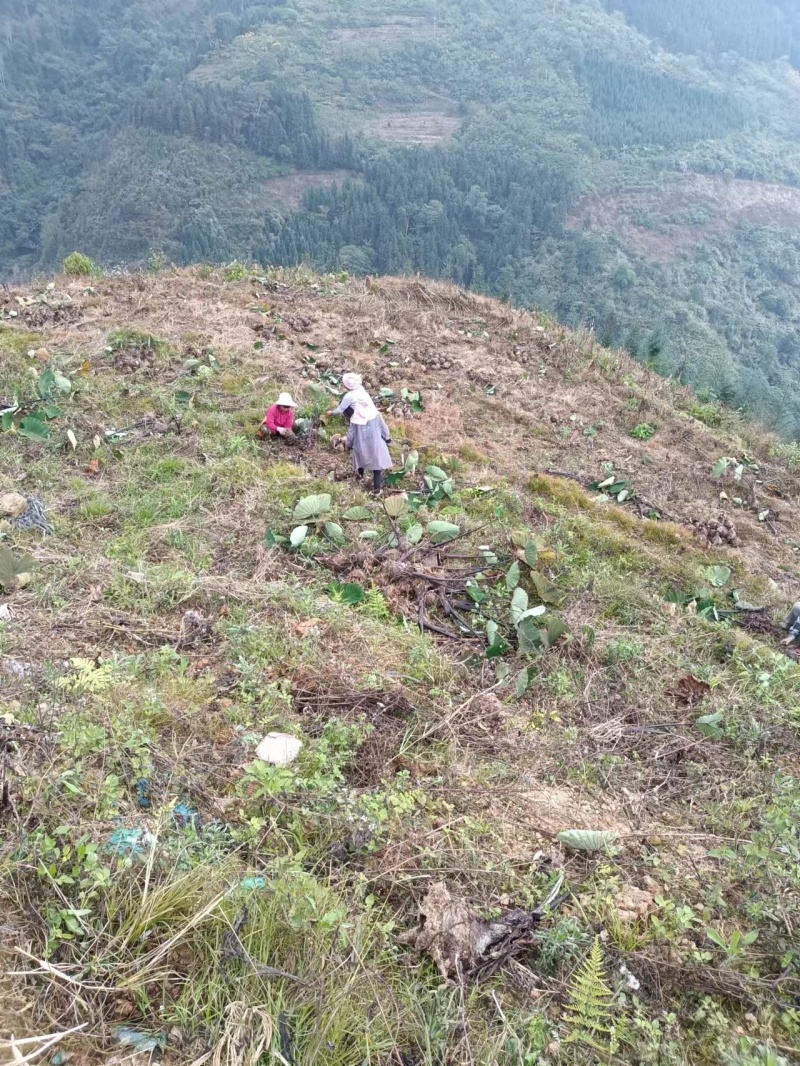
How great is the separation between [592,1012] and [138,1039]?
1.12m

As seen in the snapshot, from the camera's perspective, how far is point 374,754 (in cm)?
265

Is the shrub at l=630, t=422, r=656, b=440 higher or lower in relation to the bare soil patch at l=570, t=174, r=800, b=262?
higher

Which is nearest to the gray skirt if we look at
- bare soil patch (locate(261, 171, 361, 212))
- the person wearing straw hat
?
the person wearing straw hat

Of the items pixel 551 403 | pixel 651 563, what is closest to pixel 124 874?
pixel 651 563

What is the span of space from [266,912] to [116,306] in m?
9.06

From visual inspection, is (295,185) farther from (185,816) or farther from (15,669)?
(185,816)

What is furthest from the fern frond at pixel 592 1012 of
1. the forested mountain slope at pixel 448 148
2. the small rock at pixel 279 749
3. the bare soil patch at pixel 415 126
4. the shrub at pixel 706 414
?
the bare soil patch at pixel 415 126

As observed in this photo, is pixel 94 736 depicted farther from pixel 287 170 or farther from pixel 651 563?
pixel 287 170

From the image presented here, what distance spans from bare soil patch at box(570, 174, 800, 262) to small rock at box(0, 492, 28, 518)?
62116 mm

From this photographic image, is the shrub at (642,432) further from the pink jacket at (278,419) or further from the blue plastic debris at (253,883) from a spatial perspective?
the blue plastic debris at (253,883)

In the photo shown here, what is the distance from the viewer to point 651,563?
520 centimetres

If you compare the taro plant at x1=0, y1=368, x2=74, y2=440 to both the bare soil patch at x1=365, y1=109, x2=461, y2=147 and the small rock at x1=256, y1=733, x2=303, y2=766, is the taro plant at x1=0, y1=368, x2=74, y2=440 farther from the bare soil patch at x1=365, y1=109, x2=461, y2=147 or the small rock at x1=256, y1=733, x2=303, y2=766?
the bare soil patch at x1=365, y1=109, x2=461, y2=147

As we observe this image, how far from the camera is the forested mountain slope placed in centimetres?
5262

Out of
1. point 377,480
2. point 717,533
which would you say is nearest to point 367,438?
point 377,480
